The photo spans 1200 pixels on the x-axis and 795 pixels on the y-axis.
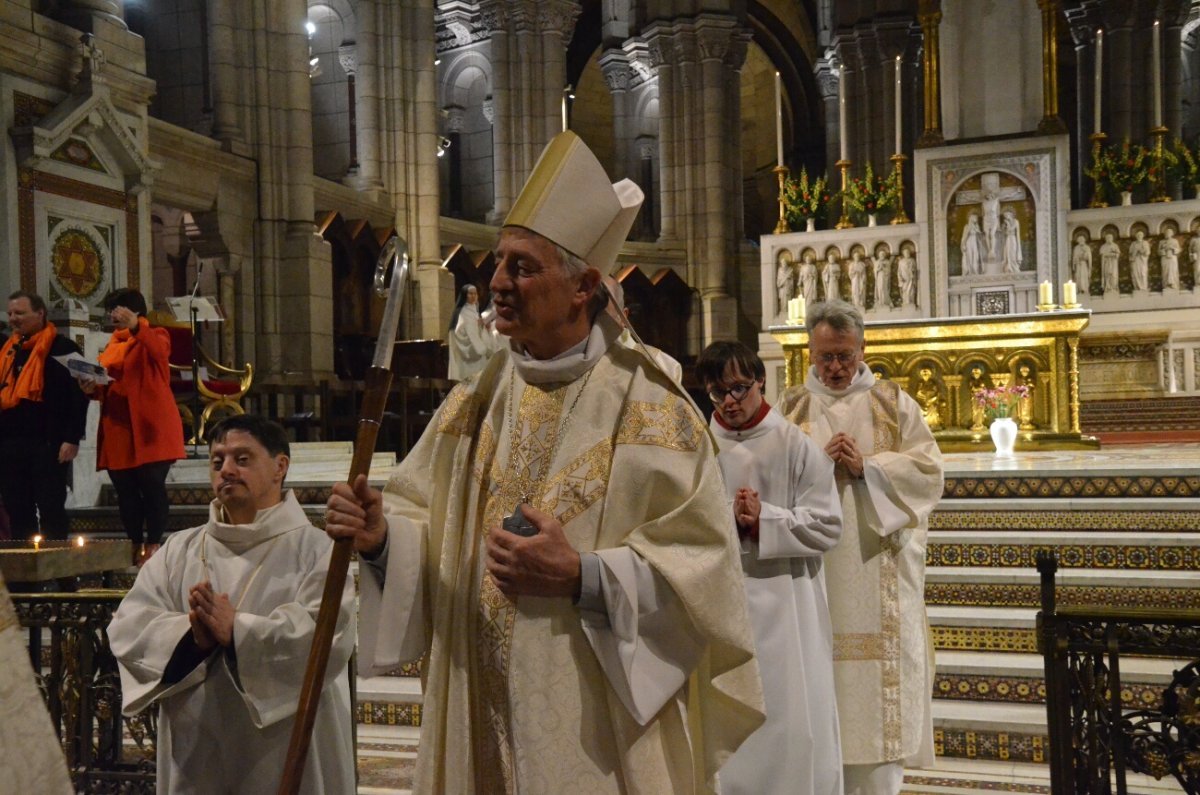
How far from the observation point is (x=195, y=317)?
10.3 metres

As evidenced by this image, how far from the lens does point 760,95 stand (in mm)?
30453

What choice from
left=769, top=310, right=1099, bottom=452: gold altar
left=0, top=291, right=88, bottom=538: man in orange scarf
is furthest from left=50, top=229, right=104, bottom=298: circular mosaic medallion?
left=769, top=310, right=1099, bottom=452: gold altar

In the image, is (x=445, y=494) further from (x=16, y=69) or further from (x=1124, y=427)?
(x=1124, y=427)

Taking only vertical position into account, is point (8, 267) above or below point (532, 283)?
above

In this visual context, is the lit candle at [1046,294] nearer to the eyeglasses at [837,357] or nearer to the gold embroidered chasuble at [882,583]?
the gold embroidered chasuble at [882,583]

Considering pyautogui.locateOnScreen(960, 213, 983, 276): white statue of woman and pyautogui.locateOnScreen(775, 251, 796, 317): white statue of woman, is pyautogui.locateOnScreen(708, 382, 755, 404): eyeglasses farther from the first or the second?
pyautogui.locateOnScreen(775, 251, 796, 317): white statue of woman

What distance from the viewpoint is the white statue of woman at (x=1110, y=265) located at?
11977 millimetres

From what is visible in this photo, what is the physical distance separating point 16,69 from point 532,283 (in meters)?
9.35

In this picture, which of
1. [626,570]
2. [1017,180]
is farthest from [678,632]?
[1017,180]

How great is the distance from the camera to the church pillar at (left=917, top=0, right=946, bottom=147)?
11555 mm

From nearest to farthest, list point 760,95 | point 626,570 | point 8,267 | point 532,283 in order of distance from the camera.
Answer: point 626,570, point 532,283, point 8,267, point 760,95

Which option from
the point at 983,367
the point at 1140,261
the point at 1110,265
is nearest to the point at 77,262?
the point at 983,367

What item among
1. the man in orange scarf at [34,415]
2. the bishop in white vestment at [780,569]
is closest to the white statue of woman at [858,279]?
the man in orange scarf at [34,415]

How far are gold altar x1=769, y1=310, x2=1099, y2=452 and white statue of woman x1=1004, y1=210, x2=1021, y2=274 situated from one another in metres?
2.03
